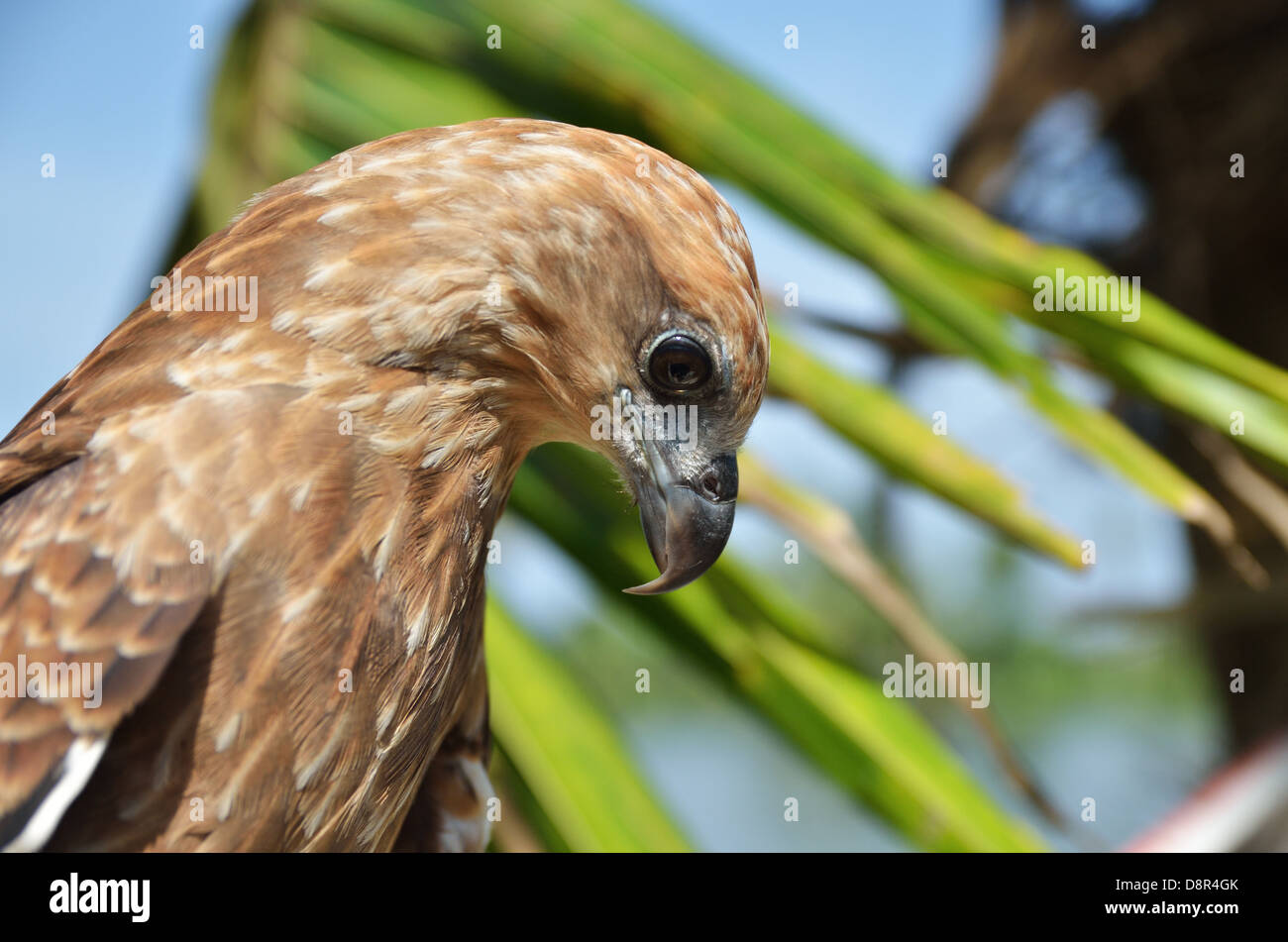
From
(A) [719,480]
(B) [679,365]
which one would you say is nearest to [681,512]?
(A) [719,480]

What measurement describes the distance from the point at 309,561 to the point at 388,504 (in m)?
0.10

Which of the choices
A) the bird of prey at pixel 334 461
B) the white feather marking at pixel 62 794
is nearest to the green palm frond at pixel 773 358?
the bird of prey at pixel 334 461

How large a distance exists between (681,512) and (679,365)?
170 millimetres

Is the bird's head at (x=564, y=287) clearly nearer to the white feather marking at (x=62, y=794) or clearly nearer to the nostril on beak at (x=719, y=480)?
the nostril on beak at (x=719, y=480)

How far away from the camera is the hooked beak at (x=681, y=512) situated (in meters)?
1.18

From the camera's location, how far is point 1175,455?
3.71 metres

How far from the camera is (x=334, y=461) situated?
105 cm

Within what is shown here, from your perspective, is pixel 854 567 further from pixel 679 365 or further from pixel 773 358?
pixel 679 365

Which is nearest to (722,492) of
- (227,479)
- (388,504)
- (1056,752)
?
(388,504)

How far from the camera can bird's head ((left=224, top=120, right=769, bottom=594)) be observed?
42.8 inches

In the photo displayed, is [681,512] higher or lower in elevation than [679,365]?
lower

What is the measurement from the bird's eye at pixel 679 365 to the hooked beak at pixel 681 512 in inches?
Answer: 3.0

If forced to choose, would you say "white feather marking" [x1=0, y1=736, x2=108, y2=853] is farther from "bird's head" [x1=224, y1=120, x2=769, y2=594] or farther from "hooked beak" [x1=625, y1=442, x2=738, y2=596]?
Result: "hooked beak" [x1=625, y1=442, x2=738, y2=596]

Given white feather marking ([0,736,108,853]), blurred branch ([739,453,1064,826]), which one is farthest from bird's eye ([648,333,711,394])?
white feather marking ([0,736,108,853])
